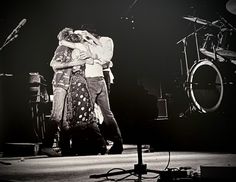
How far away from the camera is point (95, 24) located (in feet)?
16.2

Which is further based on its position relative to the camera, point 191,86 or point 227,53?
point 191,86

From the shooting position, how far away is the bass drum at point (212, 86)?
397cm

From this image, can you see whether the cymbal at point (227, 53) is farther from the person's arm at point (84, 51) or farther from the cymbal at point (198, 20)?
the person's arm at point (84, 51)

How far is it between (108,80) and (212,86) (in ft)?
4.47

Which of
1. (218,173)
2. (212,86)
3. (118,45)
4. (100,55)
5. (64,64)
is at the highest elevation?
(118,45)

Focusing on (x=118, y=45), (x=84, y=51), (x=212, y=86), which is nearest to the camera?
(x=212, y=86)

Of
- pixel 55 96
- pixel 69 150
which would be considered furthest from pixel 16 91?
pixel 69 150

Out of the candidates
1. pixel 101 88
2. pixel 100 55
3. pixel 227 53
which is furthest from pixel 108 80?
pixel 227 53

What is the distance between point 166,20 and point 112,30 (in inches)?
30.5

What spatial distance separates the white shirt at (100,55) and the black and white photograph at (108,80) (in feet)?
0.04

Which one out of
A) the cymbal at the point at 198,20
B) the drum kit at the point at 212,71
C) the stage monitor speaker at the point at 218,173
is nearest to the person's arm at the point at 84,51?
the drum kit at the point at 212,71

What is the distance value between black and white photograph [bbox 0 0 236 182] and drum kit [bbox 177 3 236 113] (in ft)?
0.04

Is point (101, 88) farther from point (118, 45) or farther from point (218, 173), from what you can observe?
point (218, 173)

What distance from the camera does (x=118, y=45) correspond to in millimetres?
4934
